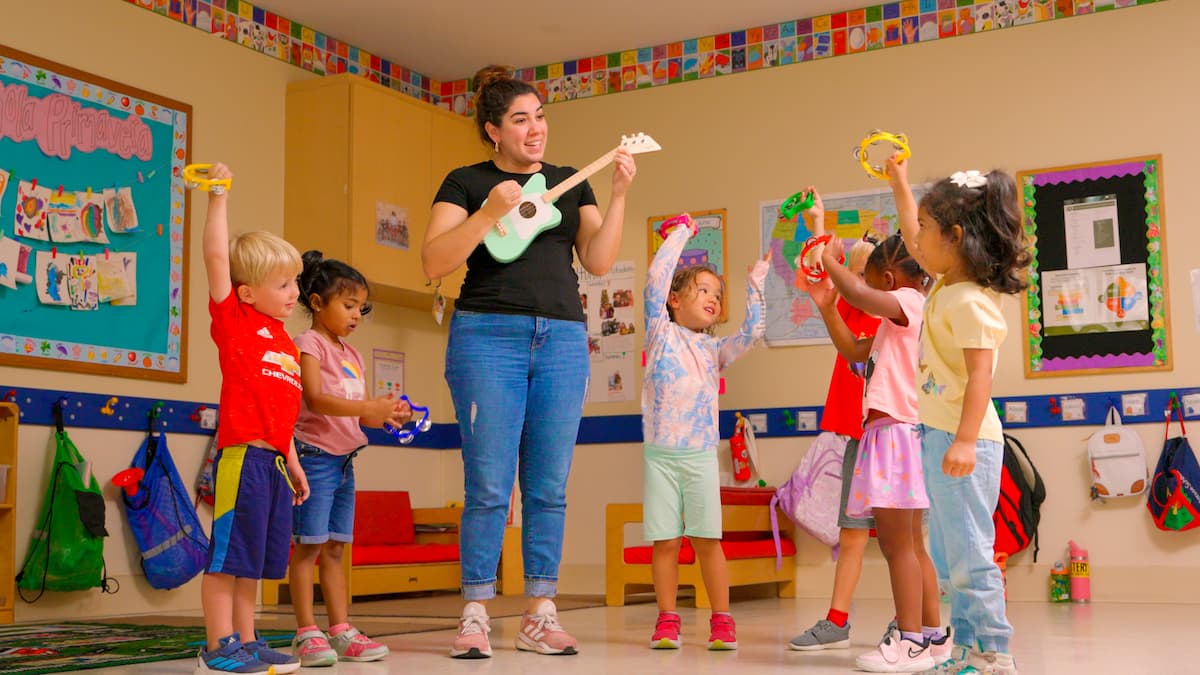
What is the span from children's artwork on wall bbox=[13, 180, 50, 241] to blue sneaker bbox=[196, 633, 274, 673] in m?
2.66

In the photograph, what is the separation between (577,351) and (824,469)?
2589mm

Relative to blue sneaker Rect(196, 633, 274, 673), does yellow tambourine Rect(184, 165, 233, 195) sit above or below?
above

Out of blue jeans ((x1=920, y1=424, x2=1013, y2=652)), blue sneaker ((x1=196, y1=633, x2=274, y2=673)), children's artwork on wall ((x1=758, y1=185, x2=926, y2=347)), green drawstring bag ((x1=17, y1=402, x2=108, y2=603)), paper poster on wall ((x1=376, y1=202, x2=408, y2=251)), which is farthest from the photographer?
paper poster on wall ((x1=376, y1=202, x2=408, y2=251))

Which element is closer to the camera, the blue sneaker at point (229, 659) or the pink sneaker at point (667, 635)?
the blue sneaker at point (229, 659)

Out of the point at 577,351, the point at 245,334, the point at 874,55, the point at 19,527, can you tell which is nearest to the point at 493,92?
the point at 577,351

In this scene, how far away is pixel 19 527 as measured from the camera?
4668mm

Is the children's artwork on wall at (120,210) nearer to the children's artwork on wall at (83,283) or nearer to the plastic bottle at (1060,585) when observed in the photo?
the children's artwork on wall at (83,283)

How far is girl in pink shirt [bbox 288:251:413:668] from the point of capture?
3055 mm

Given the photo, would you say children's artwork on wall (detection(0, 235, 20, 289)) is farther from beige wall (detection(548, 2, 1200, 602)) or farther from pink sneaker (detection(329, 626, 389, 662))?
beige wall (detection(548, 2, 1200, 602))

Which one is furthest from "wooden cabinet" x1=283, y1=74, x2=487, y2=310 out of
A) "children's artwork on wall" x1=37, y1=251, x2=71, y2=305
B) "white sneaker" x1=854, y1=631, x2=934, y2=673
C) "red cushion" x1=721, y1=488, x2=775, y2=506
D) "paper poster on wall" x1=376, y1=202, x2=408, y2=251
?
"white sneaker" x1=854, y1=631, x2=934, y2=673

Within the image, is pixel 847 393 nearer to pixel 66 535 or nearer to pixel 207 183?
pixel 207 183

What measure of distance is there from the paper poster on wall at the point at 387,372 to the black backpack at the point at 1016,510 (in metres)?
2.93

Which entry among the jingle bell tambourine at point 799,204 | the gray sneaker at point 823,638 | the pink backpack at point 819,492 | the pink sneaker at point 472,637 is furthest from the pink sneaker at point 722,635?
the pink backpack at point 819,492

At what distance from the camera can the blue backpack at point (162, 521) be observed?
16.4 ft
